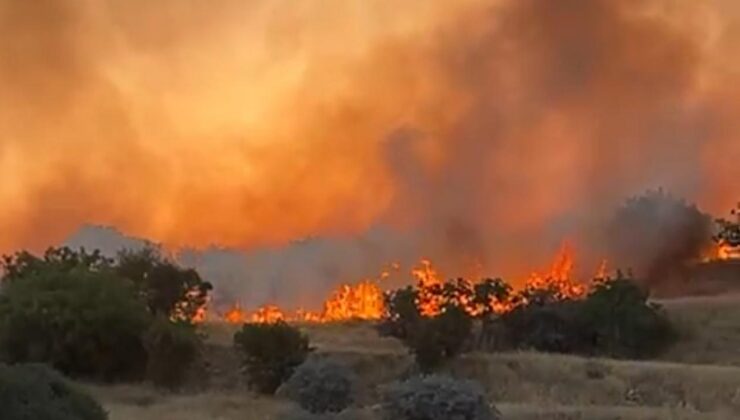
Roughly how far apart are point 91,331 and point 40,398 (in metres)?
25.4

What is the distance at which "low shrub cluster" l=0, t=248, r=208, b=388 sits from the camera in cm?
4756

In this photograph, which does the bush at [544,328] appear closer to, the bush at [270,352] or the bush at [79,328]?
the bush at [270,352]

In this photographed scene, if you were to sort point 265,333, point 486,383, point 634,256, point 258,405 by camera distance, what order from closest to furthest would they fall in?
point 258,405 < point 486,383 < point 265,333 < point 634,256

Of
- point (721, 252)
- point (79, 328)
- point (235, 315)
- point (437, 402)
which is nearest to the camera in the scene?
point (437, 402)

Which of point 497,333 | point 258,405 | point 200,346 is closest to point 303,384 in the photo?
point 258,405

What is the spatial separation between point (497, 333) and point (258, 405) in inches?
784

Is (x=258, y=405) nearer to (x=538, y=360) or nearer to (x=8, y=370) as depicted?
(x=538, y=360)

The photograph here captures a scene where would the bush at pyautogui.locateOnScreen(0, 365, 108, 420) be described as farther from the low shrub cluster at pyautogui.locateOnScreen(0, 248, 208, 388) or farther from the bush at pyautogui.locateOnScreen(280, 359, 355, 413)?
the low shrub cluster at pyautogui.locateOnScreen(0, 248, 208, 388)

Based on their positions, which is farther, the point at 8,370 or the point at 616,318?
the point at 616,318

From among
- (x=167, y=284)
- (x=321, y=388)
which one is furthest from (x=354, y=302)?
(x=321, y=388)

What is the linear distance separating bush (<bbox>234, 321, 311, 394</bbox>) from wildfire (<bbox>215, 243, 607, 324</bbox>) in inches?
324

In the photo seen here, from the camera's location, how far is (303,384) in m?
35.5

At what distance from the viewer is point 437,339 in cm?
4678

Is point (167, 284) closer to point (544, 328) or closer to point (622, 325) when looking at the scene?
point (544, 328)
